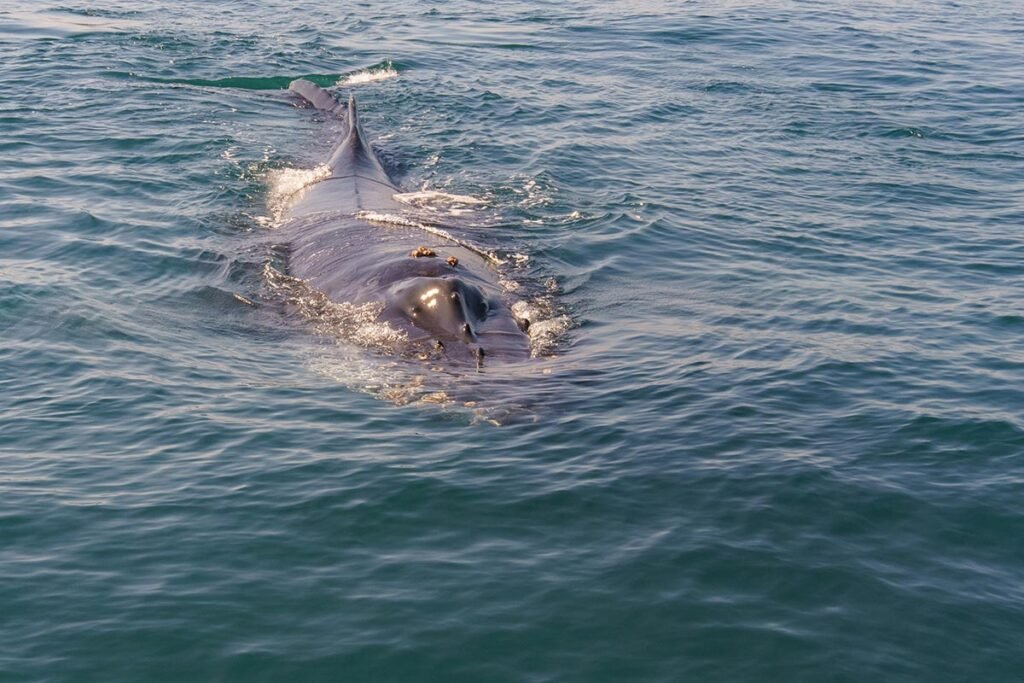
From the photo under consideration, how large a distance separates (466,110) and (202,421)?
1643cm

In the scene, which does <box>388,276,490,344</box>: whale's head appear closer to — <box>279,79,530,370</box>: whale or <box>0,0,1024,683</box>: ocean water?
<box>279,79,530,370</box>: whale

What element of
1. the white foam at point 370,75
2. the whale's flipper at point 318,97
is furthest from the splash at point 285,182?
the white foam at point 370,75

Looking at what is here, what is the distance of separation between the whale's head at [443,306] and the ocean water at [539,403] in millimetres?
805

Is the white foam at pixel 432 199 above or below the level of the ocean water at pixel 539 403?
above

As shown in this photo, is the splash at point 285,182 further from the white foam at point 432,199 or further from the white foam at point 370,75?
the white foam at point 370,75

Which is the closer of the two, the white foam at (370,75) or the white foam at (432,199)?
the white foam at (432,199)

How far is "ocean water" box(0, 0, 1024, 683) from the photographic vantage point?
9219 mm

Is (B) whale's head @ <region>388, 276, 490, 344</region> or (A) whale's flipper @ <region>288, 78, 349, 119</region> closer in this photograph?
(B) whale's head @ <region>388, 276, 490, 344</region>

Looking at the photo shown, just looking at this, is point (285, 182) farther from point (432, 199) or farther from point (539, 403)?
point (539, 403)

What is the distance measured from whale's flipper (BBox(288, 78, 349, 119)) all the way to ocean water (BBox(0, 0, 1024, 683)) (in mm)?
770

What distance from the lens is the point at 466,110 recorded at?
27906mm

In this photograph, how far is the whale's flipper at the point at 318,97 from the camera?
90.6 feet

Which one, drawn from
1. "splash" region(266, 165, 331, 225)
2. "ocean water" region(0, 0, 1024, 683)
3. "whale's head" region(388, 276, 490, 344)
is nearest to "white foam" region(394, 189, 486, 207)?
"ocean water" region(0, 0, 1024, 683)

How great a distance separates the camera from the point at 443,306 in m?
14.9
